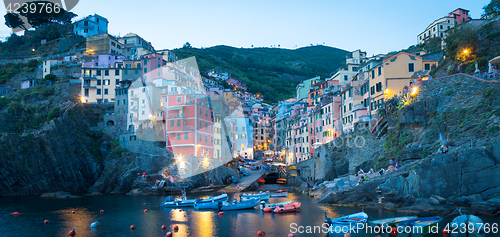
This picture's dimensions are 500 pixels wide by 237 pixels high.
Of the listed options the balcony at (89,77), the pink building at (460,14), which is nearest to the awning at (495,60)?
the pink building at (460,14)

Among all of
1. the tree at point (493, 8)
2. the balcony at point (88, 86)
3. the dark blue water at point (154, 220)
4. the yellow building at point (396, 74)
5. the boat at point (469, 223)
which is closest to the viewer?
the boat at point (469, 223)

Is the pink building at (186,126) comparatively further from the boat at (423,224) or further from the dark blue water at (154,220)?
the boat at (423,224)

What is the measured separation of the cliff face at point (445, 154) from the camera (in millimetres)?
28352

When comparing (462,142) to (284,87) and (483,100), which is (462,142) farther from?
(284,87)

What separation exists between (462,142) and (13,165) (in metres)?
63.1

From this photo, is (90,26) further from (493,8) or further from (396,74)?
(493,8)

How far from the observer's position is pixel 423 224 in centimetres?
2372

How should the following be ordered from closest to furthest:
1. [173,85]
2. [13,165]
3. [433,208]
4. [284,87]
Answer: [433,208] < [13,165] < [173,85] < [284,87]

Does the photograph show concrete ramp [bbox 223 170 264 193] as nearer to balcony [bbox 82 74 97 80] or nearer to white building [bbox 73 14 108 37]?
balcony [bbox 82 74 97 80]

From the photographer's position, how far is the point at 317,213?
34500mm

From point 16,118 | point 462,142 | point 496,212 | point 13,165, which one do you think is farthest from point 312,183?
point 16,118

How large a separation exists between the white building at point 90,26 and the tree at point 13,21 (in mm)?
17009

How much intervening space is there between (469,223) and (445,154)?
28.1 feet

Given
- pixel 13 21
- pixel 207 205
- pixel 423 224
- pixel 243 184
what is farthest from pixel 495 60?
pixel 13 21
